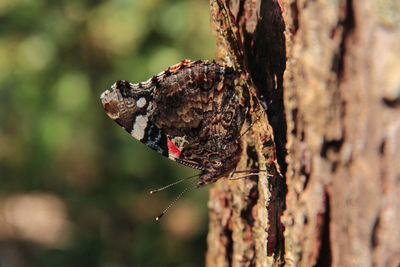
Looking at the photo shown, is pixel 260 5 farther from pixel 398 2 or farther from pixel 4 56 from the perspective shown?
pixel 4 56

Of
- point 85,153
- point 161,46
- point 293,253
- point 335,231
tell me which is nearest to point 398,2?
point 335,231

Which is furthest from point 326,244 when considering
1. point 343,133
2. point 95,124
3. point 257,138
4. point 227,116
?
point 95,124

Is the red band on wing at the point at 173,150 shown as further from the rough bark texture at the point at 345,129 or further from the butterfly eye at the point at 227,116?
the rough bark texture at the point at 345,129

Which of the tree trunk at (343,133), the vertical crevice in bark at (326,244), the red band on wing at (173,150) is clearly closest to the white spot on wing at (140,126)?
the red band on wing at (173,150)

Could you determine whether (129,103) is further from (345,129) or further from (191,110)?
(345,129)

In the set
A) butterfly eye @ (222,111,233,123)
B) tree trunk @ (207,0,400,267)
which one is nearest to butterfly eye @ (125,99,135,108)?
butterfly eye @ (222,111,233,123)
